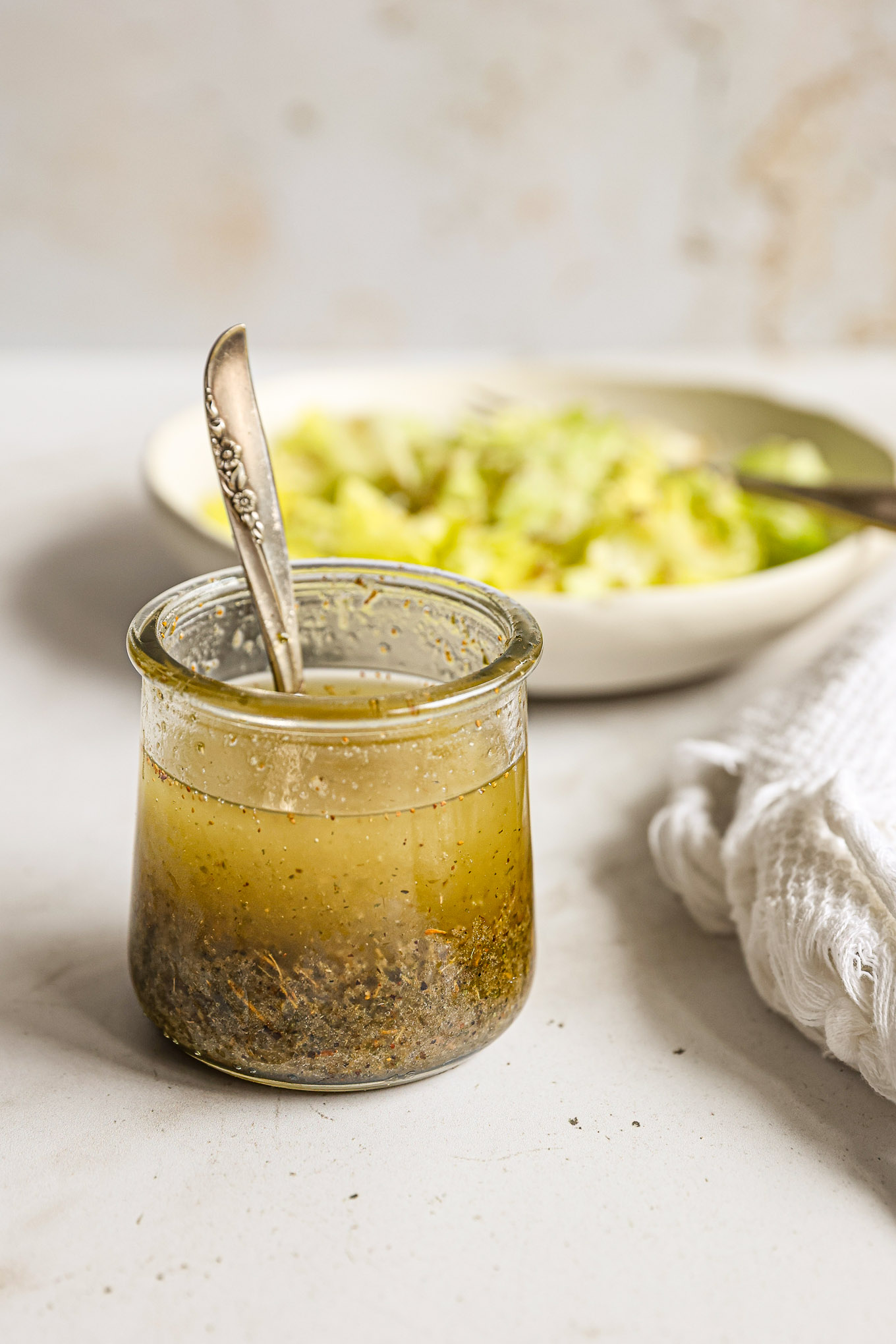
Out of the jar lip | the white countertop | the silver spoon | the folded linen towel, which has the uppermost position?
the jar lip

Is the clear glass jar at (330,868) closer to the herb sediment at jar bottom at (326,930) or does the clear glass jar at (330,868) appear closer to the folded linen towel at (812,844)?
the herb sediment at jar bottom at (326,930)

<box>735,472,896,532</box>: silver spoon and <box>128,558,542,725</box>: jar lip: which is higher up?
<box>128,558,542,725</box>: jar lip

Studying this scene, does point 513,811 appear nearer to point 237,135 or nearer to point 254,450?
point 254,450

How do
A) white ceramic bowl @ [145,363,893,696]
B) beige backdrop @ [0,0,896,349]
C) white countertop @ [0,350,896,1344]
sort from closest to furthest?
white countertop @ [0,350,896,1344] < white ceramic bowl @ [145,363,893,696] < beige backdrop @ [0,0,896,349]

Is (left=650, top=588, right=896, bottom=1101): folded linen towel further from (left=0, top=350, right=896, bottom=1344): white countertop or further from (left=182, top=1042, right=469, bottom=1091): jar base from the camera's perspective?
(left=182, top=1042, right=469, bottom=1091): jar base

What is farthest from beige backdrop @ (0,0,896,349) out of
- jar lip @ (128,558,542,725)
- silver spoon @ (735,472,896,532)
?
jar lip @ (128,558,542,725)

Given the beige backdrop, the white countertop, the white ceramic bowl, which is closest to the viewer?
the white countertop

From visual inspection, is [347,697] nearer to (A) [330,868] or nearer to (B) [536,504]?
(A) [330,868]
